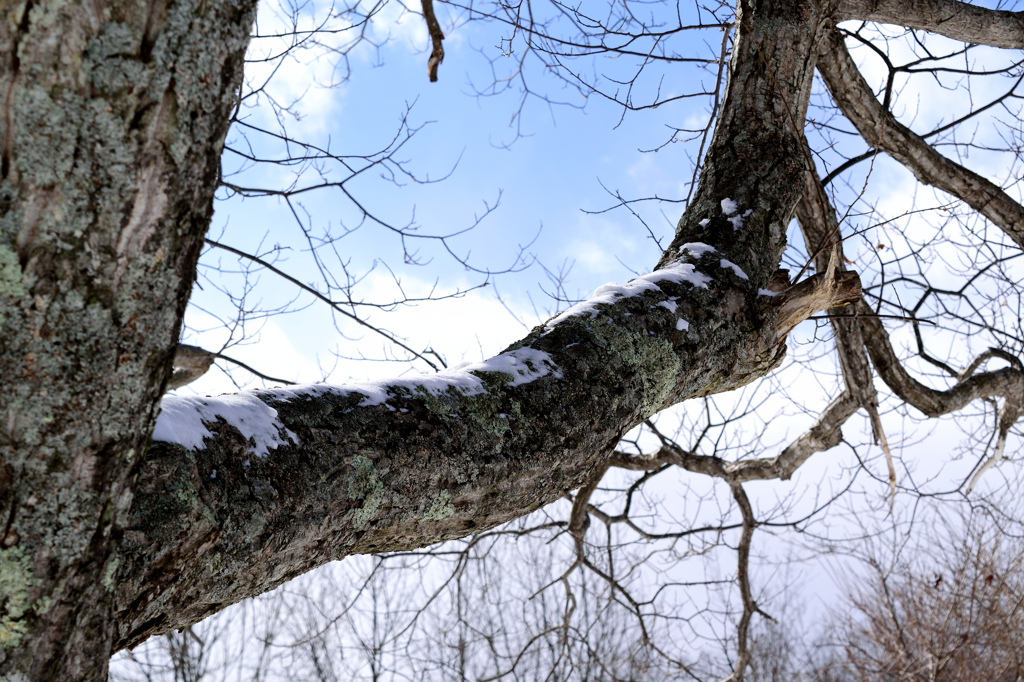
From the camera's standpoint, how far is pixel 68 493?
0.88 metres

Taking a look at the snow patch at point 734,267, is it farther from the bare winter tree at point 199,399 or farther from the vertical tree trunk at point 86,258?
the vertical tree trunk at point 86,258

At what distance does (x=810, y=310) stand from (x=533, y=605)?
6706 millimetres

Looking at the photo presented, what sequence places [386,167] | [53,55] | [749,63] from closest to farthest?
[53,55] < [749,63] < [386,167]

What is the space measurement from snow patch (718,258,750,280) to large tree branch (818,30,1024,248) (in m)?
1.85

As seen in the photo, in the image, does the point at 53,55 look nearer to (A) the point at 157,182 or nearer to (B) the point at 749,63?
(A) the point at 157,182

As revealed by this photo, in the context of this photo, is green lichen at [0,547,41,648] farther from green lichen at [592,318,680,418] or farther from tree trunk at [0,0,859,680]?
green lichen at [592,318,680,418]

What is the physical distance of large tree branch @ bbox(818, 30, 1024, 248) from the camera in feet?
10.8

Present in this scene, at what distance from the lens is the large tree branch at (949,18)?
2820mm

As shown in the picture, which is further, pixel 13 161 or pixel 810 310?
pixel 810 310

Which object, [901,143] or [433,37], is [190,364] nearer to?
[433,37]

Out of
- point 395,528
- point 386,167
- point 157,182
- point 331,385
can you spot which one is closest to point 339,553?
point 395,528

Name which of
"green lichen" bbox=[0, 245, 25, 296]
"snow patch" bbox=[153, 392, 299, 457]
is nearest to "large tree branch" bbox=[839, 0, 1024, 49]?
"snow patch" bbox=[153, 392, 299, 457]

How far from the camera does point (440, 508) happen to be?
4.64 ft

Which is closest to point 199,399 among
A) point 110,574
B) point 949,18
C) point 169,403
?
point 169,403
